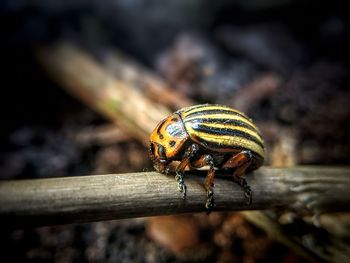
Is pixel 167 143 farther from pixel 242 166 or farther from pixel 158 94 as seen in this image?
pixel 158 94

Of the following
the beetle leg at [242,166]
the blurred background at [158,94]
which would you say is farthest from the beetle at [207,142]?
the blurred background at [158,94]

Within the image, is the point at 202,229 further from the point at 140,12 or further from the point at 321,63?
the point at 140,12

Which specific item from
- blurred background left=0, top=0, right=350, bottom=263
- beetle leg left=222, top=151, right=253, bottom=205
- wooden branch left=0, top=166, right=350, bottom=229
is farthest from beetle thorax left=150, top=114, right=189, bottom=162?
blurred background left=0, top=0, right=350, bottom=263

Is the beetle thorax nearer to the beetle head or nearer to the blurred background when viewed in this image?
the beetle head

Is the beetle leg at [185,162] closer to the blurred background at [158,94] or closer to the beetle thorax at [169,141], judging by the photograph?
the beetle thorax at [169,141]

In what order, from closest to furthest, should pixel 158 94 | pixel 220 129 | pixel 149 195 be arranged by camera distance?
pixel 149 195 < pixel 220 129 < pixel 158 94

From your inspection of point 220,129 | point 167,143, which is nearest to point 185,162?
point 167,143

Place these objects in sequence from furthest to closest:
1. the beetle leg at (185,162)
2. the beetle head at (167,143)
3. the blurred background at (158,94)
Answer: the blurred background at (158,94), the beetle head at (167,143), the beetle leg at (185,162)
